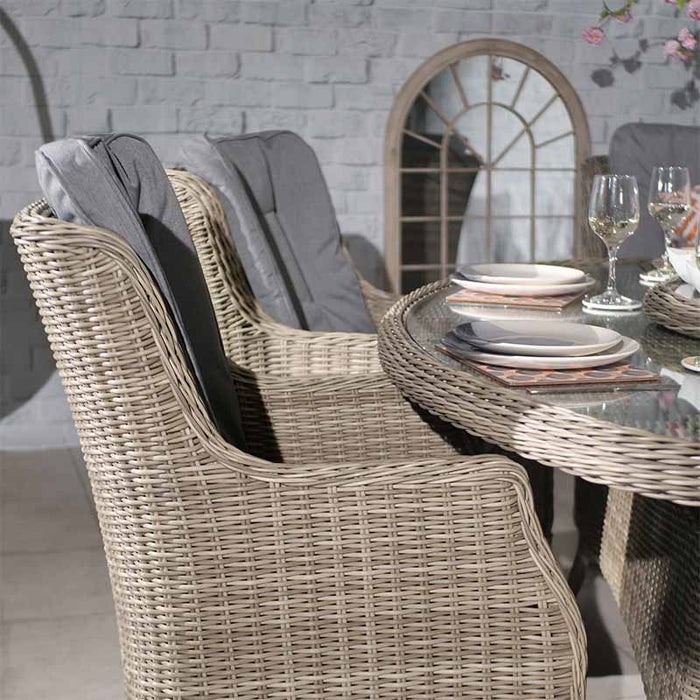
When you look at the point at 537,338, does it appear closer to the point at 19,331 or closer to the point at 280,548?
the point at 280,548

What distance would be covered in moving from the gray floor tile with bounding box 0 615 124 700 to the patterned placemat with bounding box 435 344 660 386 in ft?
4.10

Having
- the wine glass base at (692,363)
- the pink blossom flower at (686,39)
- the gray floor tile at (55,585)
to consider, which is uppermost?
the pink blossom flower at (686,39)

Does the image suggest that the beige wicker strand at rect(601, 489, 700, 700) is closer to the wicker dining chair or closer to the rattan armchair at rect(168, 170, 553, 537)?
the rattan armchair at rect(168, 170, 553, 537)

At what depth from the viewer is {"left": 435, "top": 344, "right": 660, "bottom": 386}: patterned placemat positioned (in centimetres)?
132

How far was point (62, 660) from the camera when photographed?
2.33 meters

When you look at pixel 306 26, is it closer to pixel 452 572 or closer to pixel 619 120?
pixel 619 120

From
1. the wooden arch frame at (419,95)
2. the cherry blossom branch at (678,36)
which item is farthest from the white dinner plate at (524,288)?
the cherry blossom branch at (678,36)

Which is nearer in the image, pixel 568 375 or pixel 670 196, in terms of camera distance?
pixel 568 375

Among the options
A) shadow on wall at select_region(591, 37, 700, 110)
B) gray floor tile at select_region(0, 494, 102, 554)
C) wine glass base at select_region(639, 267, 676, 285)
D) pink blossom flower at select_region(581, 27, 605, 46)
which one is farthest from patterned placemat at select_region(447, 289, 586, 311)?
shadow on wall at select_region(591, 37, 700, 110)

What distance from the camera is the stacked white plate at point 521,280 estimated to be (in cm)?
195

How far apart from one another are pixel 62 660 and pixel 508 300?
1255mm

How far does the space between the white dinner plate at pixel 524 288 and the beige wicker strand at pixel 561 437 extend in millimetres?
510

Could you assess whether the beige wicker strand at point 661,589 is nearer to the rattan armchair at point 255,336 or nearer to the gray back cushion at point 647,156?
the rattan armchair at point 255,336

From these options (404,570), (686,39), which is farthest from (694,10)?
(404,570)
